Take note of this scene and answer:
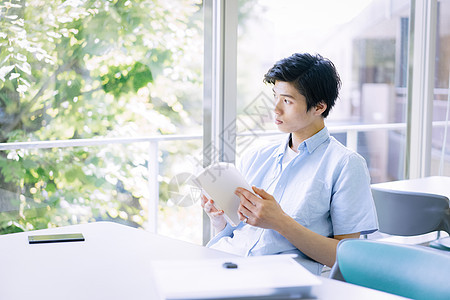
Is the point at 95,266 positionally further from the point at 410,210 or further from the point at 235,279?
the point at 410,210

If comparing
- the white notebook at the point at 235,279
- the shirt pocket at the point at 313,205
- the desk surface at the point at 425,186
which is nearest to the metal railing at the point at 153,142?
the desk surface at the point at 425,186

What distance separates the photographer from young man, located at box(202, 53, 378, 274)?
5.27ft

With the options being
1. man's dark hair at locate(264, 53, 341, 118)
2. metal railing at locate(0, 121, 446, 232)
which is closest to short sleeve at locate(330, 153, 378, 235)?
man's dark hair at locate(264, 53, 341, 118)

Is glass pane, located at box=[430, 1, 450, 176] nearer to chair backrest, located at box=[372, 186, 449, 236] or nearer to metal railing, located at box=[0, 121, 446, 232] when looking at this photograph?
metal railing, located at box=[0, 121, 446, 232]

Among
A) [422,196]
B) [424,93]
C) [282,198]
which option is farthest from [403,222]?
[424,93]

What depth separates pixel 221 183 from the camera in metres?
1.61

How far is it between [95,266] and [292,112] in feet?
2.75

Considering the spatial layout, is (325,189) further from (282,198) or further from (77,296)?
(77,296)

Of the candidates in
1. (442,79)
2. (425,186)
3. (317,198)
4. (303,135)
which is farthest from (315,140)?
(442,79)

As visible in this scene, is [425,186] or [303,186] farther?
[425,186]

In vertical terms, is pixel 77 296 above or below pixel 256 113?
below

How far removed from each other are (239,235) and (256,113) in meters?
1.51

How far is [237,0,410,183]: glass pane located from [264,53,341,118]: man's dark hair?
3.98 feet

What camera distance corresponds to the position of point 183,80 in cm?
308
